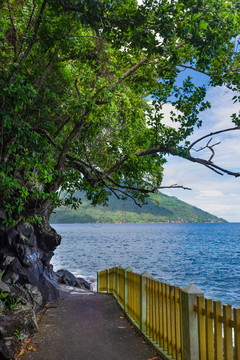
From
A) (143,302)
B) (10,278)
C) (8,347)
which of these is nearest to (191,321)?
(143,302)

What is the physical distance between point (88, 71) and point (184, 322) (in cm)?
686

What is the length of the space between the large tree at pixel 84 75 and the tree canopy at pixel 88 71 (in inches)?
1.2

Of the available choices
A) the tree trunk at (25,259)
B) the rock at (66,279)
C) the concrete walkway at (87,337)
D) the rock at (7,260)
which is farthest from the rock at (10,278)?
the rock at (66,279)

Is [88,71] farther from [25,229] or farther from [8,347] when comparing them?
[8,347]

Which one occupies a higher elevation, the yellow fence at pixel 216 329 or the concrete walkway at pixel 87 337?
the yellow fence at pixel 216 329

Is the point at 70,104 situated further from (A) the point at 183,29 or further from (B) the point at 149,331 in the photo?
(B) the point at 149,331

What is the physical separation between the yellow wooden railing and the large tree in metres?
4.07

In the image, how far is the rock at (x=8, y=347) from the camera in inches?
217

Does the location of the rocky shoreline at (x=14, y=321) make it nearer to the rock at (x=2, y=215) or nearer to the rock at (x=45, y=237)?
the rock at (x=2, y=215)

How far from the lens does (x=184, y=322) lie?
464cm

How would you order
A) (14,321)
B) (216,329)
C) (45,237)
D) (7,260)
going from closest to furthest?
(216,329), (14,321), (7,260), (45,237)

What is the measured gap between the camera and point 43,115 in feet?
28.1

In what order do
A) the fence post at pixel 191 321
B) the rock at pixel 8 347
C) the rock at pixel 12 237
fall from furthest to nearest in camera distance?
the rock at pixel 12 237 → the rock at pixel 8 347 → the fence post at pixel 191 321

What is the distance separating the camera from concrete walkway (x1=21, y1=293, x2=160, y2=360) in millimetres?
5754
